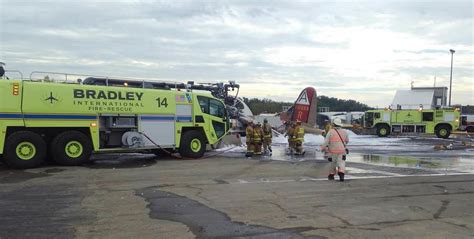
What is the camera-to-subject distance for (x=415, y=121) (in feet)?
128

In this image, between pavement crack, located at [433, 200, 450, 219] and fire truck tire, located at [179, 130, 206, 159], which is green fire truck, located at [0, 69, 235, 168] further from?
pavement crack, located at [433, 200, 450, 219]

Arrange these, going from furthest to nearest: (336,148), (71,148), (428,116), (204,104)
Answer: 1. (428,116)
2. (204,104)
3. (71,148)
4. (336,148)

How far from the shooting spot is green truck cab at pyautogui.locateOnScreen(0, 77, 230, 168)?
46.3 feet

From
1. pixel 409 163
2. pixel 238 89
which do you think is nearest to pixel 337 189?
pixel 409 163

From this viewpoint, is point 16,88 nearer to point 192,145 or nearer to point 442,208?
point 192,145

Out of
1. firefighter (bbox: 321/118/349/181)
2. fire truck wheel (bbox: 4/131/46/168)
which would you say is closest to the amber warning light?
fire truck wheel (bbox: 4/131/46/168)

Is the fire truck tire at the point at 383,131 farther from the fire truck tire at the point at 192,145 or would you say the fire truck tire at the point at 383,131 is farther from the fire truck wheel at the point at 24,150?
the fire truck wheel at the point at 24,150

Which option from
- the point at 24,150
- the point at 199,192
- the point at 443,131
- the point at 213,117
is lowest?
the point at 199,192

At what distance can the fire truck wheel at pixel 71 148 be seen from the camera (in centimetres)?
1476

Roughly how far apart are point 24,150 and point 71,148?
4.54 ft

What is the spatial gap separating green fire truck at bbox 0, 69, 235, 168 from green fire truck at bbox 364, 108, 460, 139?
2362cm

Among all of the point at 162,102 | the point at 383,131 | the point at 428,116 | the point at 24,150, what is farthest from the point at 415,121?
the point at 24,150

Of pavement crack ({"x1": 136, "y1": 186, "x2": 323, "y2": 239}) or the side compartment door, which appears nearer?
pavement crack ({"x1": 136, "y1": 186, "x2": 323, "y2": 239})

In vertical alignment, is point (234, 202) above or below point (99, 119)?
below
